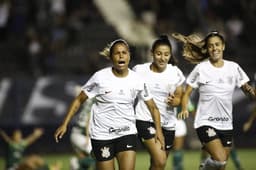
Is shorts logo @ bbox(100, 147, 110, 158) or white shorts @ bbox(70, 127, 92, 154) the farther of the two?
white shorts @ bbox(70, 127, 92, 154)

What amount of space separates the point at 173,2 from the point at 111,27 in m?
2.24

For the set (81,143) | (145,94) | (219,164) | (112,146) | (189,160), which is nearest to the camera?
(112,146)

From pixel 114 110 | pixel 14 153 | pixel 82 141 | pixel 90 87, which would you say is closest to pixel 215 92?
pixel 114 110

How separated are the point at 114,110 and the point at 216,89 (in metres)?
1.93

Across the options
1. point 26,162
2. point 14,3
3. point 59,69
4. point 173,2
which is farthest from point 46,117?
point 26,162

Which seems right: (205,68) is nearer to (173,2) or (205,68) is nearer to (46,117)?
(46,117)

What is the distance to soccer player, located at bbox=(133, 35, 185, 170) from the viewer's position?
15.1 m

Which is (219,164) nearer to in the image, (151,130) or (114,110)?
(151,130)

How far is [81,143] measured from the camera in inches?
736

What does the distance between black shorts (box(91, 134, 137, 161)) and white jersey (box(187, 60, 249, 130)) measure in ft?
5.25

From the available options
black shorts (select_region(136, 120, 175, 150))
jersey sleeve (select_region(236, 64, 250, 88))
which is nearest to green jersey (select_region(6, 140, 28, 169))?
black shorts (select_region(136, 120, 175, 150))

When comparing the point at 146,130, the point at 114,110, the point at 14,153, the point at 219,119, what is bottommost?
the point at 14,153

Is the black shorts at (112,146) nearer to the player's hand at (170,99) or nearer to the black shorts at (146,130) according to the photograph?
the black shorts at (146,130)

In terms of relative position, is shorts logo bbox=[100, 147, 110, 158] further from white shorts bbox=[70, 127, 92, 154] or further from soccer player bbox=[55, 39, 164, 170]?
white shorts bbox=[70, 127, 92, 154]
